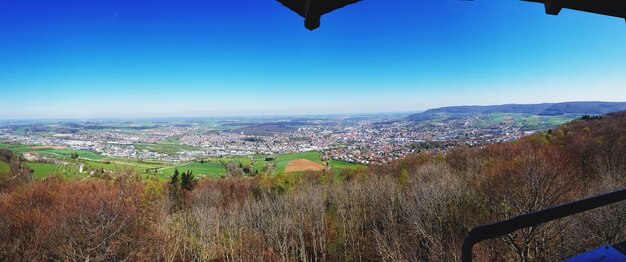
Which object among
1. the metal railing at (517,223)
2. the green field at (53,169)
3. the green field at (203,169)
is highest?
the metal railing at (517,223)

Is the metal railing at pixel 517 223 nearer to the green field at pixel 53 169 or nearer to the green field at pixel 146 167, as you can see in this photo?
the green field at pixel 146 167

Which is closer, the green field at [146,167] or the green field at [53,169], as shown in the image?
the green field at [53,169]

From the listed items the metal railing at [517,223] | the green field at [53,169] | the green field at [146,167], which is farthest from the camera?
the green field at [146,167]

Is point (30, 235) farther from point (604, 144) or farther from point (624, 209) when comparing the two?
point (604, 144)

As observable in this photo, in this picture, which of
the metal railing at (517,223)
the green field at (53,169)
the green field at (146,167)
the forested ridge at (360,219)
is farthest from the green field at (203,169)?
the metal railing at (517,223)

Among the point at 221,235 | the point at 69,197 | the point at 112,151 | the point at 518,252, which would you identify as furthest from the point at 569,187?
the point at 112,151

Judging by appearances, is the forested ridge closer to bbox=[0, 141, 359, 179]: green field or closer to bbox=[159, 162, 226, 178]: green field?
bbox=[0, 141, 359, 179]: green field
